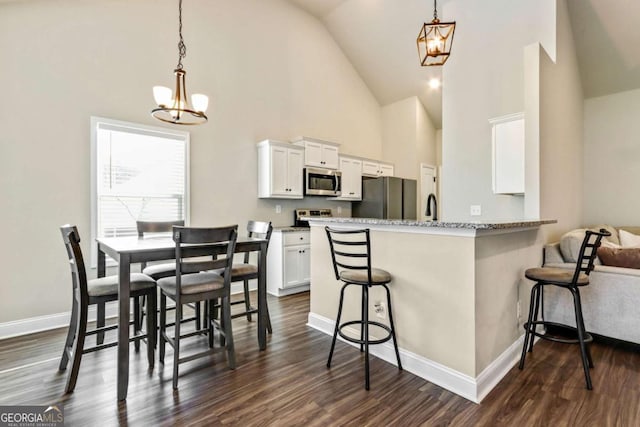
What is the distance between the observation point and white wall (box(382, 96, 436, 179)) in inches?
239

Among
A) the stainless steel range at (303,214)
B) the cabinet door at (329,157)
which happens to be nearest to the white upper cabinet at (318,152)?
the cabinet door at (329,157)

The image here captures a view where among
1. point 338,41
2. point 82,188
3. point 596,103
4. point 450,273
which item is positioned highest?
point 338,41

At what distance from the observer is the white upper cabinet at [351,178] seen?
5453mm

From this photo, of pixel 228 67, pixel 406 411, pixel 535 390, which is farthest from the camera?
pixel 228 67

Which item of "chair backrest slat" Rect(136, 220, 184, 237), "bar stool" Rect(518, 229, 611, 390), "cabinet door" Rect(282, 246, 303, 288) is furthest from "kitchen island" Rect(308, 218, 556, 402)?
"chair backrest slat" Rect(136, 220, 184, 237)

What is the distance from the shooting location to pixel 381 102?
6566mm

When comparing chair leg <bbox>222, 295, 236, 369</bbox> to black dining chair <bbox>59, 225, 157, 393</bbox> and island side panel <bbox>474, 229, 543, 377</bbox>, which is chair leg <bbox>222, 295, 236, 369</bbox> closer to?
black dining chair <bbox>59, 225, 157, 393</bbox>

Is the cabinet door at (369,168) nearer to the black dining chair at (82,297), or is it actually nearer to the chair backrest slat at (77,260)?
the black dining chair at (82,297)

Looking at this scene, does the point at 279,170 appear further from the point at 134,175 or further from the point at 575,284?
the point at 575,284

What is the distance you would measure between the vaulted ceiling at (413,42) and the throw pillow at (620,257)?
2921 mm

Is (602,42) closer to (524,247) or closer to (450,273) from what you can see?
(524,247)

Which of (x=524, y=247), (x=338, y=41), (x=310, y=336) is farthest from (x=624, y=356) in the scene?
(x=338, y=41)

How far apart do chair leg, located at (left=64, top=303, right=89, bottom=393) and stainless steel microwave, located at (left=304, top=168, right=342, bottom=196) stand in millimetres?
3265

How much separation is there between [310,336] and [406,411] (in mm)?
1228
